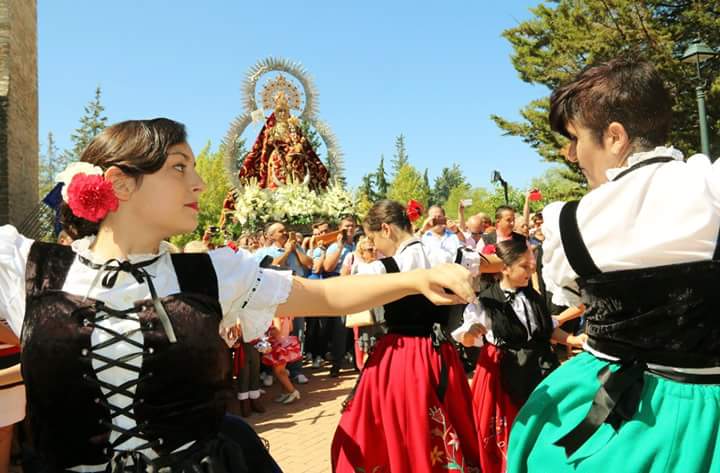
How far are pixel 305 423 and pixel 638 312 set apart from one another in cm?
488

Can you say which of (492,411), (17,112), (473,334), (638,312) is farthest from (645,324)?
(17,112)

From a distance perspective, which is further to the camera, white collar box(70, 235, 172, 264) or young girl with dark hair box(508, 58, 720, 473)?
→ white collar box(70, 235, 172, 264)

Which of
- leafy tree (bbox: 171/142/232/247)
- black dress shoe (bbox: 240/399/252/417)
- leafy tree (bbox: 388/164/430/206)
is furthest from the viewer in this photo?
leafy tree (bbox: 388/164/430/206)

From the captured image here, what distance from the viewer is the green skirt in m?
1.53

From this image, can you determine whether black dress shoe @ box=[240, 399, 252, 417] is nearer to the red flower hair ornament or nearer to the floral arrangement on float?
the red flower hair ornament

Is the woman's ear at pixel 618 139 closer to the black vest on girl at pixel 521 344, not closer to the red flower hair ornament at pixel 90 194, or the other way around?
the red flower hair ornament at pixel 90 194

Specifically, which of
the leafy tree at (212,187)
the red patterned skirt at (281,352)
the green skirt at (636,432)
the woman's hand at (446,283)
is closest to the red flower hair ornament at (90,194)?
the woman's hand at (446,283)

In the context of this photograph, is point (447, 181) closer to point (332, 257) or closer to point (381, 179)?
point (381, 179)

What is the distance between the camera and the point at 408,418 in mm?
3438

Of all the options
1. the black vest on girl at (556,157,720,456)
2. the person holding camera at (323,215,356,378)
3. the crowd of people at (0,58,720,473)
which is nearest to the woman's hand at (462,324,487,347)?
the crowd of people at (0,58,720,473)

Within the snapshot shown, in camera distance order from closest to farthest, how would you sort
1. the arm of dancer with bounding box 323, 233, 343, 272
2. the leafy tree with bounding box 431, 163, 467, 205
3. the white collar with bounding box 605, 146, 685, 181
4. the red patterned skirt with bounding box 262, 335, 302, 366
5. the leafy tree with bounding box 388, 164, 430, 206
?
the white collar with bounding box 605, 146, 685, 181
the red patterned skirt with bounding box 262, 335, 302, 366
the arm of dancer with bounding box 323, 233, 343, 272
the leafy tree with bounding box 388, 164, 430, 206
the leafy tree with bounding box 431, 163, 467, 205

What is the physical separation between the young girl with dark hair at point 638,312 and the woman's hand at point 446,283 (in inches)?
14.5

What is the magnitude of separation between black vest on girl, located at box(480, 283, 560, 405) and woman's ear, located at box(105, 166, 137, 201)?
9.73 feet

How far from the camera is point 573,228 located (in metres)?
1.74
